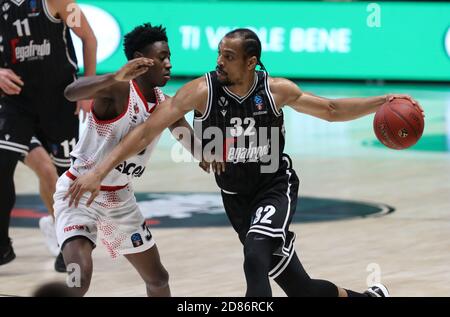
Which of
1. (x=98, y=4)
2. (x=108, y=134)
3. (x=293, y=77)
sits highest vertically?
(x=108, y=134)

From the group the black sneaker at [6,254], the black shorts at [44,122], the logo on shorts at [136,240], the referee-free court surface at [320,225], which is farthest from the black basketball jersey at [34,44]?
the logo on shorts at [136,240]

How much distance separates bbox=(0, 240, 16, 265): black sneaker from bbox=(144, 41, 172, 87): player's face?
2458mm

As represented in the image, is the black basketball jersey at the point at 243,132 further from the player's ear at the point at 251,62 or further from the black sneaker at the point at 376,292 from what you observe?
the black sneaker at the point at 376,292

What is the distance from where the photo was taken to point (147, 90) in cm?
604

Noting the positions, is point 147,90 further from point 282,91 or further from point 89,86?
point 282,91

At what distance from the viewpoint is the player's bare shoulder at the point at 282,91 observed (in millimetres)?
5902

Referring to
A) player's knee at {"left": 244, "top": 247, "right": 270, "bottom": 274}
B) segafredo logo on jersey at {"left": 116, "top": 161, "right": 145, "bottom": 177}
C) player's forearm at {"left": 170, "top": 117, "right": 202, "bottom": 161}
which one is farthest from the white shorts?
player's knee at {"left": 244, "top": 247, "right": 270, "bottom": 274}

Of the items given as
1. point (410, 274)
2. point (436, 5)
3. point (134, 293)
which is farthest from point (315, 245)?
point (436, 5)

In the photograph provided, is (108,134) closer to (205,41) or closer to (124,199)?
(124,199)

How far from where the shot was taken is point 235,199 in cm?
599

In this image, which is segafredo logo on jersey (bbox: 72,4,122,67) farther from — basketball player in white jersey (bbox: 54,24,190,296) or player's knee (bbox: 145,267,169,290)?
player's knee (bbox: 145,267,169,290)

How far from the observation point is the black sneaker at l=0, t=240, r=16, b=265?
7.82 metres

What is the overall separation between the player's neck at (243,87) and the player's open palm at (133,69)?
533mm

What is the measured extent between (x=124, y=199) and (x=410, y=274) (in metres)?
A: 2.30
